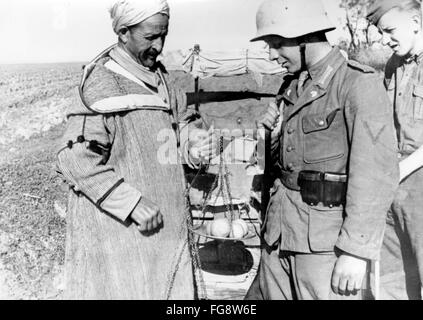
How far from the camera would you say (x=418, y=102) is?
3.15 metres

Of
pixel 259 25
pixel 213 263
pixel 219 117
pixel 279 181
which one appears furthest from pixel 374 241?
pixel 219 117

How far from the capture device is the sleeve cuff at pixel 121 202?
2.26 m

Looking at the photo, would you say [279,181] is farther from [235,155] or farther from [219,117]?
[219,117]

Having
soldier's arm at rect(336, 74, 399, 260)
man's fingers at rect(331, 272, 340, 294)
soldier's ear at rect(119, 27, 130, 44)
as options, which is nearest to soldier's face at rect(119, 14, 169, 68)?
soldier's ear at rect(119, 27, 130, 44)

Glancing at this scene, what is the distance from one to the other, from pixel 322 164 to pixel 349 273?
0.58 metres

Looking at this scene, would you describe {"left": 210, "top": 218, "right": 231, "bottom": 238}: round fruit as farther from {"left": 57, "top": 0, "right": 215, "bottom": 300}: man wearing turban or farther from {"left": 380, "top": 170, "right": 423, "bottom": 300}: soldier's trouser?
{"left": 380, "top": 170, "right": 423, "bottom": 300}: soldier's trouser

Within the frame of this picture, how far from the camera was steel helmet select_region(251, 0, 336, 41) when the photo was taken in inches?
92.7

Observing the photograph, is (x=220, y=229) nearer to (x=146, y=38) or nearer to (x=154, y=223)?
(x=154, y=223)

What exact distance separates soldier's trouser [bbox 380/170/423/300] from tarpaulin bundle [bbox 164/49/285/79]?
8.18 metres

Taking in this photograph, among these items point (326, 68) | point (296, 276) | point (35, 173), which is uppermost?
point (326, 68)

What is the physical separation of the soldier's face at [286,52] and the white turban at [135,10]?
65 centimetres

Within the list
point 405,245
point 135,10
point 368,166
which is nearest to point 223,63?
point 405,245

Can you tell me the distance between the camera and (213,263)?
4.84 m

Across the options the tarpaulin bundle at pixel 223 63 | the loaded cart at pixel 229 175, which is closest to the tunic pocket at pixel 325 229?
the loaded cart at pixel 229 175
